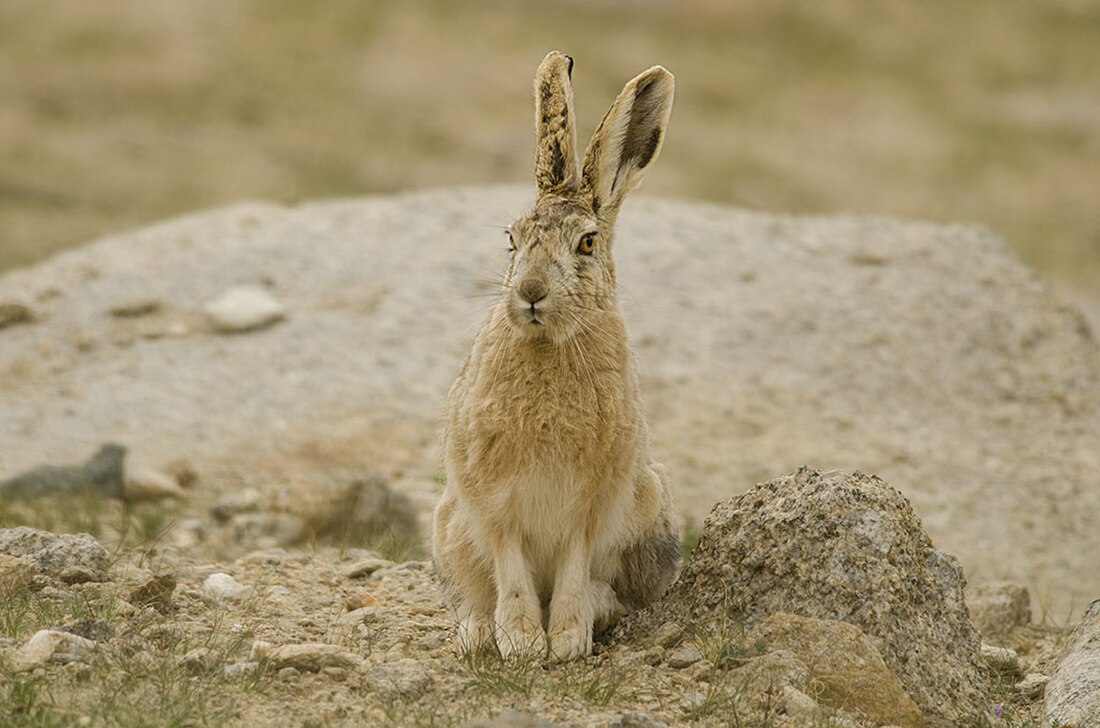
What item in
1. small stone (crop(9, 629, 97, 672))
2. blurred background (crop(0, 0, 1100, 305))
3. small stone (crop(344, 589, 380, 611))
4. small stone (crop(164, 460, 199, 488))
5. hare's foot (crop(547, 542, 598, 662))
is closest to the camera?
small stone (crop(9, 629, 97, 672))

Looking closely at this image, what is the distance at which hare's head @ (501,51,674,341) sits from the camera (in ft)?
18.2

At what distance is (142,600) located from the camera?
598 centimetres

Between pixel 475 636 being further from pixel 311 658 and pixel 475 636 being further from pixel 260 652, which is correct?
pixel 260 652

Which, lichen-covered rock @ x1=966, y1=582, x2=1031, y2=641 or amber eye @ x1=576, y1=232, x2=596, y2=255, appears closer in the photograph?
amber eye @ x1=576, y1=232, x2=596, y2=255

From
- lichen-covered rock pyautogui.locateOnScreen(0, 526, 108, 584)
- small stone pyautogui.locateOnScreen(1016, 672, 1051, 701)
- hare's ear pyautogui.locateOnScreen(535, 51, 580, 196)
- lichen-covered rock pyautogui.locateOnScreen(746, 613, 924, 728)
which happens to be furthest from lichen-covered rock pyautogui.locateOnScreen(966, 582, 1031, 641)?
lichen-covered rock pyautogui.locateOnScreen(0, 526, 108, 584)

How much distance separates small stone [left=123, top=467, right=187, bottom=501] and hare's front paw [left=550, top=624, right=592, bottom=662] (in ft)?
14.9

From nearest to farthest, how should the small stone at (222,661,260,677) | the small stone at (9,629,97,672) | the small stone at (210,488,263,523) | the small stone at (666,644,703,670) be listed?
the small stone at (9,629,97,672), the small stone at (222,661,260,677), the small stone at (666,644,703,670), the small stone at (210,488,263,523)

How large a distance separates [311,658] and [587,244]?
5.73 ft

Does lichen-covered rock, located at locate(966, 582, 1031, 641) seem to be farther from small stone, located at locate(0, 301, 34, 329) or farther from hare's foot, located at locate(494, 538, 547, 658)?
small stone, located at locate(0, 301, 34, 329)

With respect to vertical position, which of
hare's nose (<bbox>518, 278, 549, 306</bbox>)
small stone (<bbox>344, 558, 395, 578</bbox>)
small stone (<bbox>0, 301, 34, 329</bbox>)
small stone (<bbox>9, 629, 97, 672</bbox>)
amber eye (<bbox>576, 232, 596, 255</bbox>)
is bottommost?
small stone (<bbox>0, 301, 34, 329</bbox>)

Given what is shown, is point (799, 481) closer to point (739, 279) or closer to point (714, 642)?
point (714, 642)

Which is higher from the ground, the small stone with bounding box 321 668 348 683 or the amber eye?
the amber eye

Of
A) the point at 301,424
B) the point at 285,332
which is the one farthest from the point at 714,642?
the point at 285,332

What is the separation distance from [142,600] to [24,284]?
769 cm
